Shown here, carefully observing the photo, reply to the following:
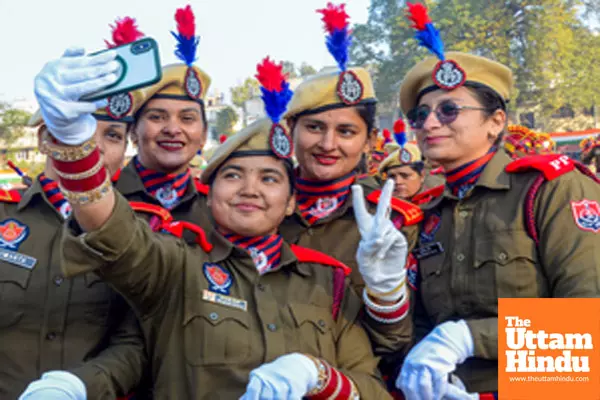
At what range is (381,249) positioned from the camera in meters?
2.95

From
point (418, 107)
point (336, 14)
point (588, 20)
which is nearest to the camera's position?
point (418, 107)

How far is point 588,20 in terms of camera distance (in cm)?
3403

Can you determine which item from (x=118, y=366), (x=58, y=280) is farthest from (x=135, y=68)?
(x=58, y=280)

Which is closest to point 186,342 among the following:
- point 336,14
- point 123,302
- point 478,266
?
point 123,302

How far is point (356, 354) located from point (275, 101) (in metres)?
Result: 1.33

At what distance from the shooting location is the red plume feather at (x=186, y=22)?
181 inches

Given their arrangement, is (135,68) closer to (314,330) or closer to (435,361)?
(314,330)

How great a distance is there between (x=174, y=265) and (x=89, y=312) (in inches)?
26.6

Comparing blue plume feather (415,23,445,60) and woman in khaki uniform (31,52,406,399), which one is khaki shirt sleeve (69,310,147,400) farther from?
blue plume feather (415,23,445,60)

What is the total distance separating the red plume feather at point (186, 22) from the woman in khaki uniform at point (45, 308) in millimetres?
1479

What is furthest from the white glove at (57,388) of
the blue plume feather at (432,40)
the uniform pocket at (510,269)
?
the blue plume feather at (432,40)

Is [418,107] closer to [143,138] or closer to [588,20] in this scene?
[143,138]

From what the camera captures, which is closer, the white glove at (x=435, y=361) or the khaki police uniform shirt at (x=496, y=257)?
the white glove at (x=435, y=361)

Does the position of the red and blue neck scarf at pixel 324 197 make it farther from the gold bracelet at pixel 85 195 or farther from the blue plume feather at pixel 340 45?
the gold bracelet at pixel 85 195
